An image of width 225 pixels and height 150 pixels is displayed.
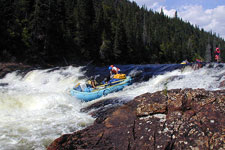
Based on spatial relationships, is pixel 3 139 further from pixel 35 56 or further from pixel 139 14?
pixel 139 14

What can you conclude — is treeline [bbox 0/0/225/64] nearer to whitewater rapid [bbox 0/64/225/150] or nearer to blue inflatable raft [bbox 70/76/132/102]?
whitewater rapid [bbox 0/64/225/150]

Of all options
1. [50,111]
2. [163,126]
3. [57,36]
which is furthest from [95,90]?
[57,36]

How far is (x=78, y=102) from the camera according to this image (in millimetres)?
12367

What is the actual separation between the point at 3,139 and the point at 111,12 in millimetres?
63623

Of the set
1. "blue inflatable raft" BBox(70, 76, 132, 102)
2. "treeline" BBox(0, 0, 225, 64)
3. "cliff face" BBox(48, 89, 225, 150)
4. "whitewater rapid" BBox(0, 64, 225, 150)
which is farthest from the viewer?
"treeline" BBox(0, 0, 225, 64)

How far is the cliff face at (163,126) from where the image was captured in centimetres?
401

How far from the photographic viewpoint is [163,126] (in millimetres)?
4453

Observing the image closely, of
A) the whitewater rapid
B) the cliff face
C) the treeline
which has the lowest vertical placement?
the whitewater rapid

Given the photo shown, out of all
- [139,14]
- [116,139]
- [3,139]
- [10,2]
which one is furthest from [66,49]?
[139,14]

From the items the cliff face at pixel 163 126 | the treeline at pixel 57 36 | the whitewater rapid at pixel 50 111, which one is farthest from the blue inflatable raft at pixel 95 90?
the treeline at pixel 57 36

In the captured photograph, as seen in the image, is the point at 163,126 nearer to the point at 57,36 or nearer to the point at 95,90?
the point at 95,90

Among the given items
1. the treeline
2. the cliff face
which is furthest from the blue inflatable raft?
the treeline

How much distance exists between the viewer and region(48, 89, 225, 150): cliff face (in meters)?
4.01

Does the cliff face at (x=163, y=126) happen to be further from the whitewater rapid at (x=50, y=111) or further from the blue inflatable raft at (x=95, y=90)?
the blue inflatable raft at (x=95, y=90)
